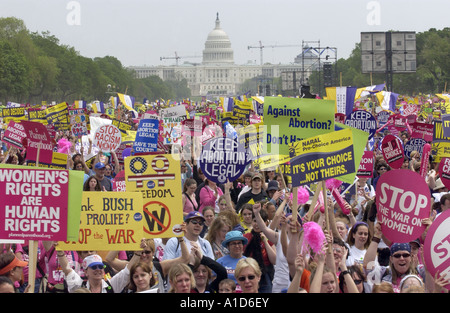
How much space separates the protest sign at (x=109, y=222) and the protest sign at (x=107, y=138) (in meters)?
8.35

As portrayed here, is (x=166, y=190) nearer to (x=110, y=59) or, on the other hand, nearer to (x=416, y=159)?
(x=416, y=159)

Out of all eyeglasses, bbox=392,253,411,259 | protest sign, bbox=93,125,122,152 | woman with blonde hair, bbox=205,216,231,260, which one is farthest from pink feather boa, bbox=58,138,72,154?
eyeglasses, bbox=392,253,411,259

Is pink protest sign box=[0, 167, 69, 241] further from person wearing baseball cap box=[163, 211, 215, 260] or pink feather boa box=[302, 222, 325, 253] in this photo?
pink feather boa box=[302, 222, 325, 253]

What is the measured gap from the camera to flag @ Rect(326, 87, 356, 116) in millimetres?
22109

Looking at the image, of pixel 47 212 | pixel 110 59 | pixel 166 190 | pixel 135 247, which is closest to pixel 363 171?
pixel 166 190

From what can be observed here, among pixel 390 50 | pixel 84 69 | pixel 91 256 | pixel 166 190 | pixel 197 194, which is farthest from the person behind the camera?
pixel 84 69

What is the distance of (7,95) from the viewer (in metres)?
81.5

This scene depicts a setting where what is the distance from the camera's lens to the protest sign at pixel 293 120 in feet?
30.0

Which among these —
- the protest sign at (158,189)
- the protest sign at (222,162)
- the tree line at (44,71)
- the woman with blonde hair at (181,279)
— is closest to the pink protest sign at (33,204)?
the woman with blonde hair at (181,279)

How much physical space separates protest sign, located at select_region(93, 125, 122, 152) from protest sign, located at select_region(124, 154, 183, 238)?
7560mm

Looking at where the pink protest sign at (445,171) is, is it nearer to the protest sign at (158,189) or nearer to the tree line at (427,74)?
the protest sign at (158,189)

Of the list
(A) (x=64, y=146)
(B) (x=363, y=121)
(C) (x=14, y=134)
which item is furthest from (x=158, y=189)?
(A) (x=64, y=146)

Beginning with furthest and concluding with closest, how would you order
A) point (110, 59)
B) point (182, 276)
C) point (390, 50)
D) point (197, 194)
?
point (110, 59) < point (390, 50) < point (197, 194) < point (182, 276)

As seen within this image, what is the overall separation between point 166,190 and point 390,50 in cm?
2665
